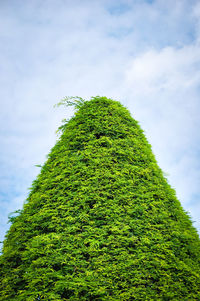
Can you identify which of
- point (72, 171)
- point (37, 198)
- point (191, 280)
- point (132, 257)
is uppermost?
point (72, 171)

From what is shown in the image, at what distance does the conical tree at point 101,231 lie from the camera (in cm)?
302

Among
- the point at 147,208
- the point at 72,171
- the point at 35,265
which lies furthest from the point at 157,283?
the point at 72,171

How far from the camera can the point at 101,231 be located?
11.0 feet

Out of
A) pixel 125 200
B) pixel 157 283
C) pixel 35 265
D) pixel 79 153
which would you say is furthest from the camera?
pixel 79 153

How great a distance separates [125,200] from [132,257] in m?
0.93

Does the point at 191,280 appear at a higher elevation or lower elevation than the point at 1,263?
lower

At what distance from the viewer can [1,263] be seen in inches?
151

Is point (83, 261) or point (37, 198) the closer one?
point (83, 261)

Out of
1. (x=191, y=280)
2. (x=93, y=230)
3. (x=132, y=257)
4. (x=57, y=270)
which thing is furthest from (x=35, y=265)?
(x=191, y=280)

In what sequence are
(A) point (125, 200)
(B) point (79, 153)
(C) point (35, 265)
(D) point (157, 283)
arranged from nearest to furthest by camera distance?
(D) point (157, 283)
(C) point (35, 265)
(A) point (125, 200)
(B) point (79, 153)

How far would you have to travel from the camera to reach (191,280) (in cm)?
321

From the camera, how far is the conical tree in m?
3.02

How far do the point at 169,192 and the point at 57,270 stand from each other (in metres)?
2.62

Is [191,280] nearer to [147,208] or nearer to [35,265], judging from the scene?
[147,208]
